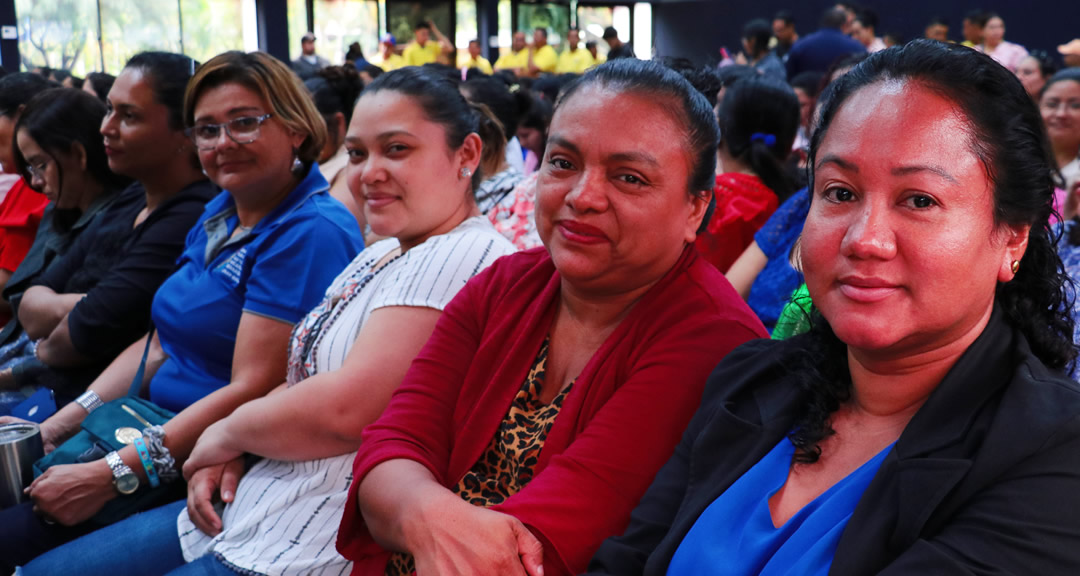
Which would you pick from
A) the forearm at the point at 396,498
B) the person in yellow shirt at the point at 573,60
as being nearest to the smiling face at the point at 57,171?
the forearm at the point at 396,498

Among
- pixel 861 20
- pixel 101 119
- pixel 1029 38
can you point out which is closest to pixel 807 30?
pixel 1029 38

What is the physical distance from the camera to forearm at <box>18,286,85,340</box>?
9.02 feet

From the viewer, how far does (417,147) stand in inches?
78.7

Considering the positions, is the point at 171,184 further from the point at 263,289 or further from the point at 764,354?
the point at 764,354

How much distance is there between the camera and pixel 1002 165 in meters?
1.02

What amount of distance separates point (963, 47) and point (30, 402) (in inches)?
107

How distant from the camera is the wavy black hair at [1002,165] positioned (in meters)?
1.02

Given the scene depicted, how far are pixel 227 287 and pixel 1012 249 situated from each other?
5.93 ft

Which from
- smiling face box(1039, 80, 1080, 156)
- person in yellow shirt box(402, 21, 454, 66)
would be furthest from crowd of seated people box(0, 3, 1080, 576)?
person in yellow shirt box(402, 21, 454, 66)

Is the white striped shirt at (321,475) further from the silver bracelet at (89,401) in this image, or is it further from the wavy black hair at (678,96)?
the silver bracelet at (89,401)

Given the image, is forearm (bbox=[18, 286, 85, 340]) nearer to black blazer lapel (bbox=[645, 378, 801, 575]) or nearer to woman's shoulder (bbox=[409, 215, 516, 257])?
woman's shoulder (bbox=[409, 215, 516, 257])

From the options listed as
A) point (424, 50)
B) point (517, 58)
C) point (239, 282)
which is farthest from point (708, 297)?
point (517, 58)

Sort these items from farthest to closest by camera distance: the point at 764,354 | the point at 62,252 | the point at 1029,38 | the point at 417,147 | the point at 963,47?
the point at 1029,38
the point at 62,252
the point at 417,147
the point at 764,354
the point at 963,47

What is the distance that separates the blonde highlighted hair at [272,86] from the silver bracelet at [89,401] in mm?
882
